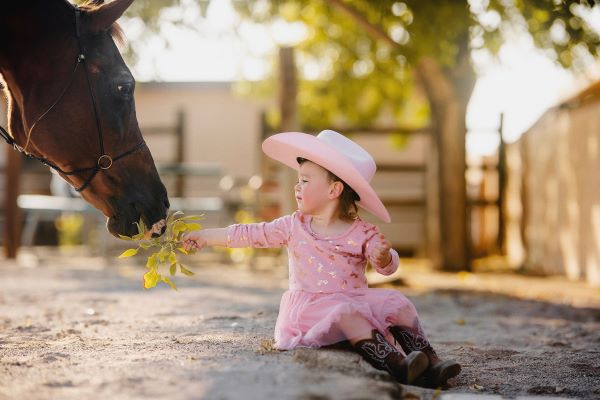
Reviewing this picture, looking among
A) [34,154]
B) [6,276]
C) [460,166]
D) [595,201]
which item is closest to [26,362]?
[34,154]

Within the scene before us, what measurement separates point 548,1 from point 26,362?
180 inches

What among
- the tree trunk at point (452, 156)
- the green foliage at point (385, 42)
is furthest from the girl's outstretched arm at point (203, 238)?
the tree trunk at point (452, 156)

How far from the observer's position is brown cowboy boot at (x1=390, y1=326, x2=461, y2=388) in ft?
10.3

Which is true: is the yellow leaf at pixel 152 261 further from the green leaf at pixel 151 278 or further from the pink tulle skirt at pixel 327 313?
the pink tulle skirt at pixel 327 313

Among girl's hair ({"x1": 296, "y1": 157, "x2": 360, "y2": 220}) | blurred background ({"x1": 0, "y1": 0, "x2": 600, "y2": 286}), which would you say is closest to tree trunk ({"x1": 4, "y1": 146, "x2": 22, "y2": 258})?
blurred background ({"x1": 0, "y1": 0, "x2": 600, "y2": 286})

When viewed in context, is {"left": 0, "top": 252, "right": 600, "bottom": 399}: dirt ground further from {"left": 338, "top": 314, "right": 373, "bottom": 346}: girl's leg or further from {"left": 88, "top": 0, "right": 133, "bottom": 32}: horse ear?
{"left": 88, "top": 0, "right": 133, "bottom": 32}: horse ear

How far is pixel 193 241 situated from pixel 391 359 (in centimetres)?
102

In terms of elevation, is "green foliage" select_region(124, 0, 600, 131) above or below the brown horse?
above

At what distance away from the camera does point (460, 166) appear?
10.5 metres

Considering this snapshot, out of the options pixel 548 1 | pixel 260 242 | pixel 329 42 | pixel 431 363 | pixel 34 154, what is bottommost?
pixel 431 363

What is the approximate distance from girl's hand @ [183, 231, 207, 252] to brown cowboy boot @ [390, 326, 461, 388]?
893 millimetres

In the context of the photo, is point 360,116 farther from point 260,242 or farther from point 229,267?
point 260,242

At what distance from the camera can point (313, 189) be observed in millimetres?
3404

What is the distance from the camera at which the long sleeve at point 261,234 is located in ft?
11.5
